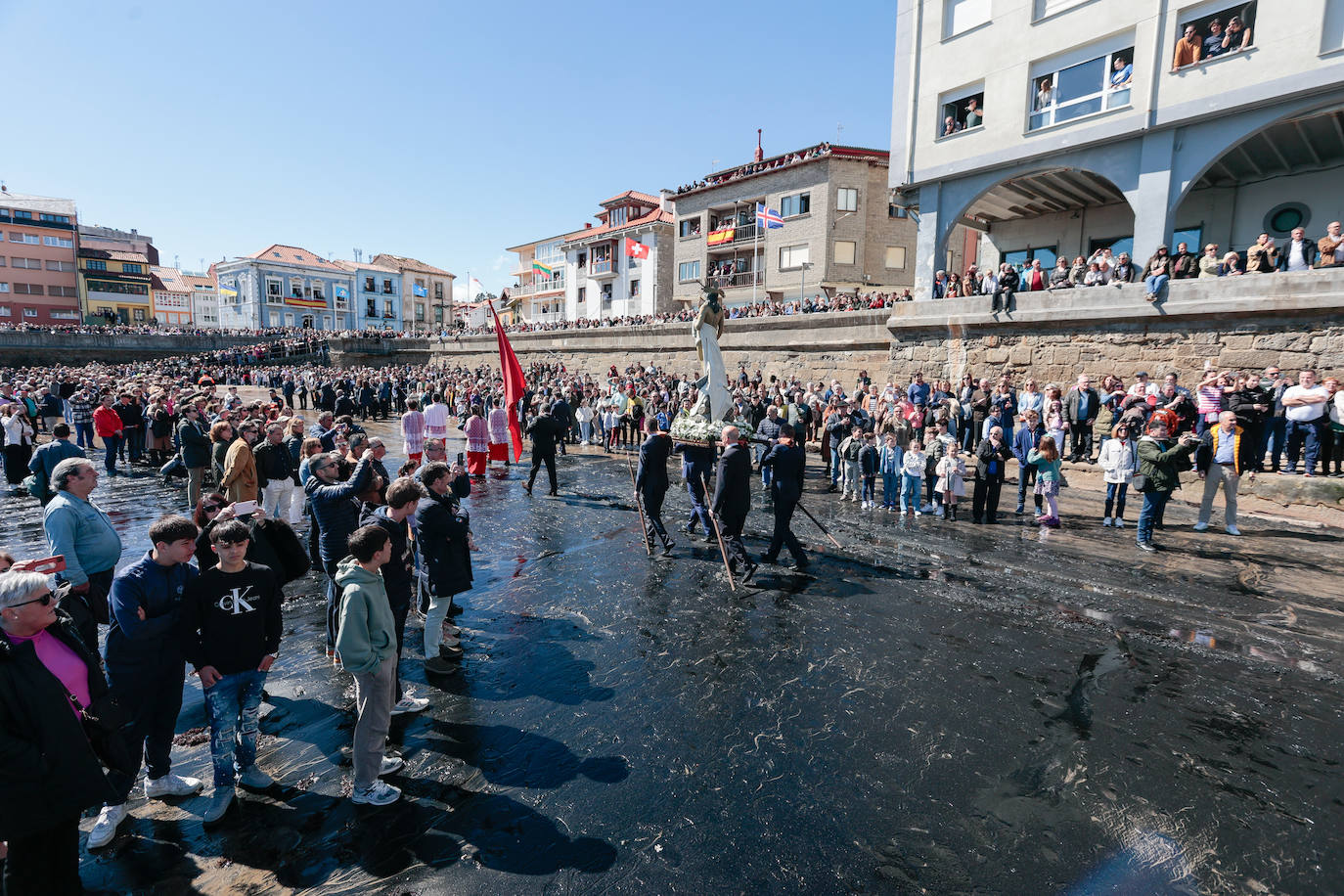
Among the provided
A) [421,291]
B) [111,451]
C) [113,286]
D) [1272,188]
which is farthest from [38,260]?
[1272,188]

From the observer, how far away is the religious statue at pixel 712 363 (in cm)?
1102

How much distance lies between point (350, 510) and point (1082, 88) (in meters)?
19.7

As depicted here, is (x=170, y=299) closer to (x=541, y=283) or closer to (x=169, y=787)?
(x=541, y=283)

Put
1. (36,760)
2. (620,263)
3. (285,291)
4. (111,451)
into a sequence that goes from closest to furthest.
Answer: (36,760) → (111,451) → (620,263) → (285,291)

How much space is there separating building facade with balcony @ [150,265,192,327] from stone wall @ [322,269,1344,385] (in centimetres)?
7644

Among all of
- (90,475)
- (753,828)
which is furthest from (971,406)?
(90,475)

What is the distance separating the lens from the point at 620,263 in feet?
164

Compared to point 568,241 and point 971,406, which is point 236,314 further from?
point 971,406

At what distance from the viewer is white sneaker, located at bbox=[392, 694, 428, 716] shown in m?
4.86

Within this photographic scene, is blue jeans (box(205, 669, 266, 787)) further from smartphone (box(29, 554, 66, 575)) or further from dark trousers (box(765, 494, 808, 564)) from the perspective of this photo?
dark trousers (box(765, 494, 808, 564))

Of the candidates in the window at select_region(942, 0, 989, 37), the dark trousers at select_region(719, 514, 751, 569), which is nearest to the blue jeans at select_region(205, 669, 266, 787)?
the dark trousers at select_region(719, 514, 751, 569)

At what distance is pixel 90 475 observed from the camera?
188 inches

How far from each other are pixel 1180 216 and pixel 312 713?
2371cm

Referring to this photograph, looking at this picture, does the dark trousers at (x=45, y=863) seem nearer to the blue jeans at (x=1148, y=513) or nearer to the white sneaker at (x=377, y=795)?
the white sneaker at (x=377, y=795)
